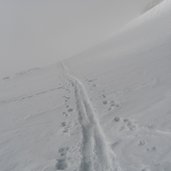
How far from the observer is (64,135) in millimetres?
7875

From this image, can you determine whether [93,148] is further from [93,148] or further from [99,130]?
[99,130]

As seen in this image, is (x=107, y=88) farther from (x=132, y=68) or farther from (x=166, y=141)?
(x=166, y=141)

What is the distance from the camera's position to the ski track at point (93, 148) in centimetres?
580

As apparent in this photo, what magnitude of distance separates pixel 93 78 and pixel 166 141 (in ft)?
32.3

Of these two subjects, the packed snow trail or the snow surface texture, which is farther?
the snow surface texture

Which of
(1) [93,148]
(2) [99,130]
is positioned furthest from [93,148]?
(2) [99,130]

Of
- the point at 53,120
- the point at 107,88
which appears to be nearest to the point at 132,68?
the point at 107,88

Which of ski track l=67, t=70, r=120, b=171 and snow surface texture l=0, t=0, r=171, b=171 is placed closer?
ski track l=67, t=70, r=120, b=171

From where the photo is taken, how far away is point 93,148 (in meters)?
6.59

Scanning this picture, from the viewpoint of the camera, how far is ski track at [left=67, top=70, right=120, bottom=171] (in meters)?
5.80

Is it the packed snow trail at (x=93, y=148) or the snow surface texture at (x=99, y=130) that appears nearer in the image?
the packed snow trail at (x=93, y=148)

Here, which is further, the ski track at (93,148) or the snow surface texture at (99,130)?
the snow surface texture at (99,130)

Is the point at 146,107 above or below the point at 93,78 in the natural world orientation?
below

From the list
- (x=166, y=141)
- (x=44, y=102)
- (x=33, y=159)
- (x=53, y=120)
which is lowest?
(x=166, y=141)
